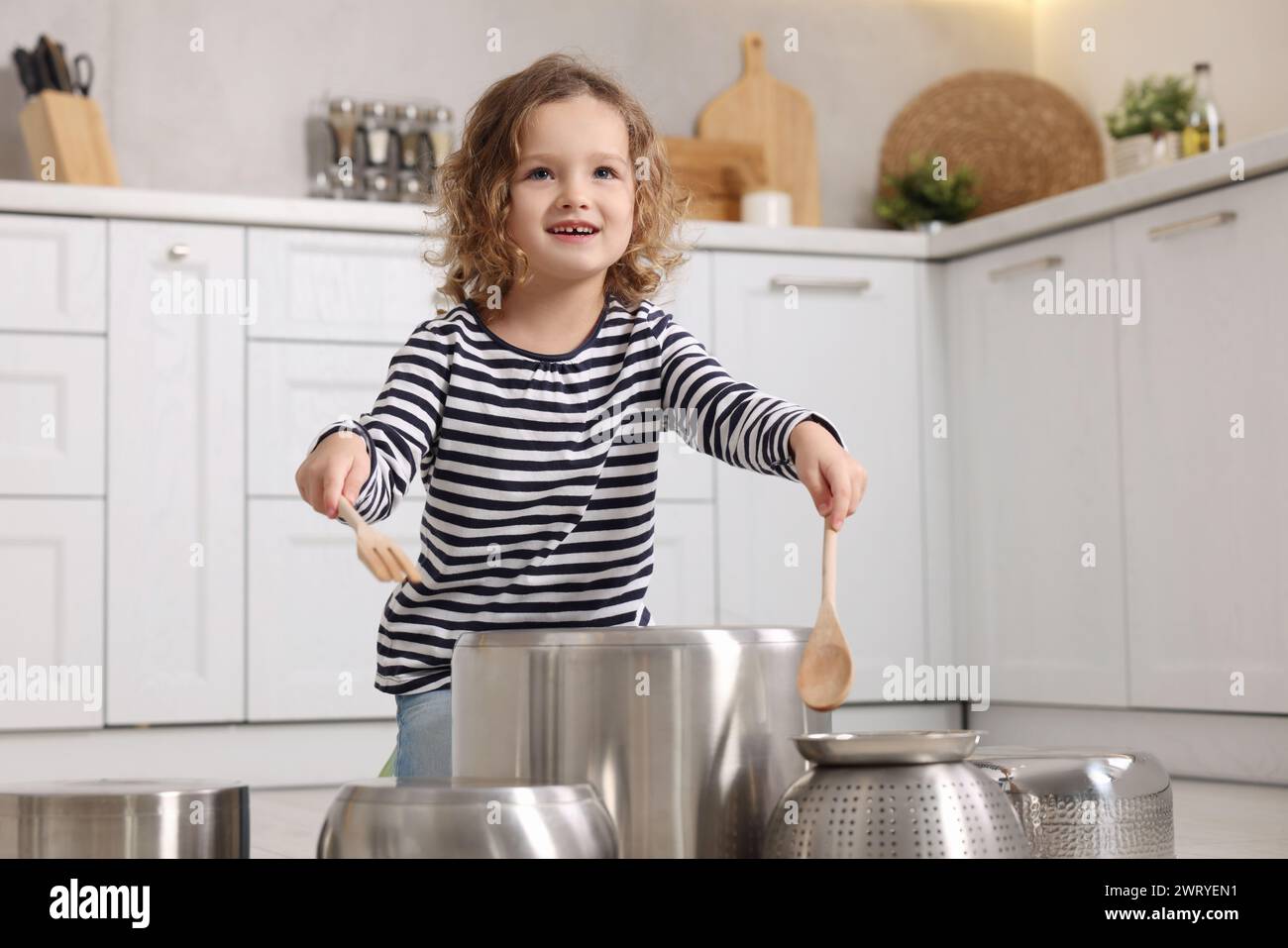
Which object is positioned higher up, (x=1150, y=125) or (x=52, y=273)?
(x=1150, y=125)

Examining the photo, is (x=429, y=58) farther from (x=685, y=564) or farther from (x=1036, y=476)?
(x=1036, y=476)

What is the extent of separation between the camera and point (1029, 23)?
3428 mm

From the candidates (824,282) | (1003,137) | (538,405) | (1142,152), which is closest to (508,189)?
(538,405)

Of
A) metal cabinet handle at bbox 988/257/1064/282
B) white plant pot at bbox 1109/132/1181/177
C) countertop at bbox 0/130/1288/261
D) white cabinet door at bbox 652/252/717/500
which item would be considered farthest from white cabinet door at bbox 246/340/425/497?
white plant pot at bbox 1109/132/1181/177

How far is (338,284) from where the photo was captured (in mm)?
2377

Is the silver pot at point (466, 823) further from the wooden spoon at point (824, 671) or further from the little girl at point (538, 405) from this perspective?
the little girl at point (538, 405)

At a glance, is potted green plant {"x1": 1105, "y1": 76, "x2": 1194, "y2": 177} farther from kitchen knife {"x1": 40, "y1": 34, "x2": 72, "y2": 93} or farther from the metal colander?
the metal colander

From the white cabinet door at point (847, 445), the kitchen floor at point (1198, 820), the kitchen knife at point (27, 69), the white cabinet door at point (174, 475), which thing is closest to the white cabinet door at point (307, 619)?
the white cabinet door at point (174, 475)

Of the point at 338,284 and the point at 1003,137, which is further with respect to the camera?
the point at 1003,137

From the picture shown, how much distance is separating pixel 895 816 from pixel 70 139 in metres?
2.15

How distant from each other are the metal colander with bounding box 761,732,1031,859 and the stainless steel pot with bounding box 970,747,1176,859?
5.5 inches

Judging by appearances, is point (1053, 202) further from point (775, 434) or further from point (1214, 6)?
point (775, 434)

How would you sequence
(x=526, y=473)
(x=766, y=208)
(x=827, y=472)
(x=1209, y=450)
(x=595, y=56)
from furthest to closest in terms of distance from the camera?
(x=595, y=56)
(x=766, y=208)
(x=1209, y=450)
(x=526, y=473)
(x=827, y=472)

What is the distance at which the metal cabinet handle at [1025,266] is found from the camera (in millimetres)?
2436
